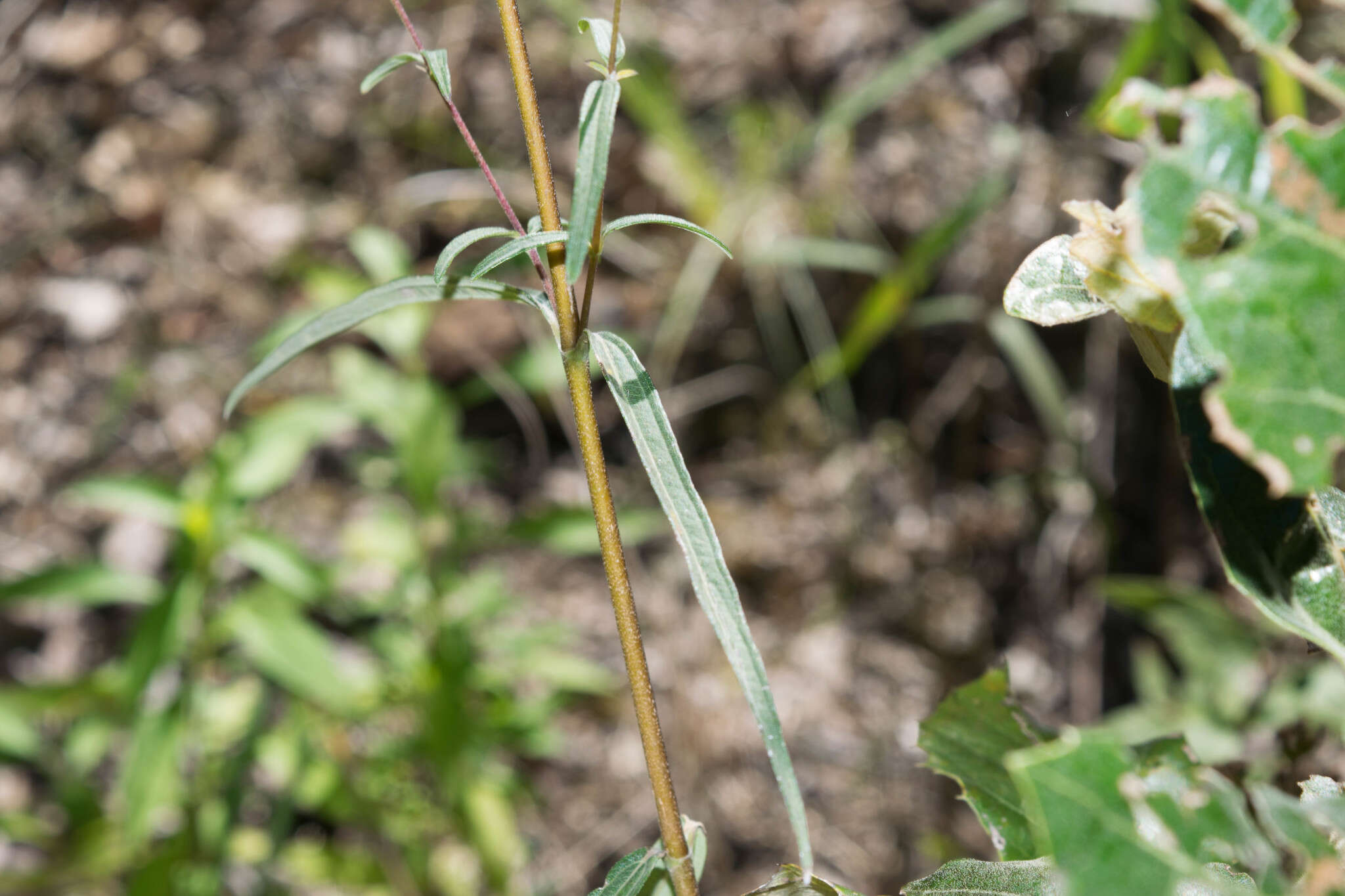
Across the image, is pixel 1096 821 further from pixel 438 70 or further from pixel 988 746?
pixel 438 70

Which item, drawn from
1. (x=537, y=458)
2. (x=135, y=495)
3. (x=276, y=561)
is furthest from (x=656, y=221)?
(x=537, y=458)

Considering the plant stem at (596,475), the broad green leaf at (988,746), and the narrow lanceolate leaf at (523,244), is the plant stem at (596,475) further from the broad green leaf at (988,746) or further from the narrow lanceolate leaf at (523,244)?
the broad green leaf at (988,746)

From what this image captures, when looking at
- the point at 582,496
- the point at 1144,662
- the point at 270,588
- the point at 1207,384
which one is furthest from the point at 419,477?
the point at 1144,662

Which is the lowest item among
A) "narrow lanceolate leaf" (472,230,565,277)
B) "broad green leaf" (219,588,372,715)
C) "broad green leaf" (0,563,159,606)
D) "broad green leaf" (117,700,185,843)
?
"broad green leaf" (117,700,185,843)

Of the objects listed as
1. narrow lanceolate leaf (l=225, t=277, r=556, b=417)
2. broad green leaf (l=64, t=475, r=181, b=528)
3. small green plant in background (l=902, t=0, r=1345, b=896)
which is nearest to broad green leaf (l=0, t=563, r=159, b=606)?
broad green leaf (l=64, t=475, r=181, b=528)

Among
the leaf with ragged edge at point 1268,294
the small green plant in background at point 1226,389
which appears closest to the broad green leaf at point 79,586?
the small green plant in background at point 1226,389

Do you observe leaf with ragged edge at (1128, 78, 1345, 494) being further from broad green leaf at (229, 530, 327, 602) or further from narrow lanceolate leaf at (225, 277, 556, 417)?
broad green leaf at (229, 530, 327, 602)

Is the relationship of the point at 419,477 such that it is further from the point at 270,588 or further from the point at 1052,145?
the point at 1052,145
